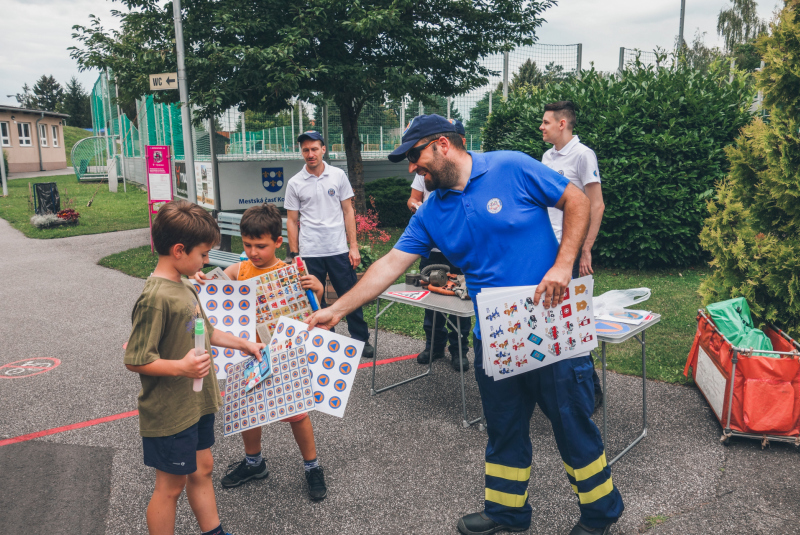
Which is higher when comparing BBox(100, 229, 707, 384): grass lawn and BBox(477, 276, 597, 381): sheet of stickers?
BBox(477, 276, 597, 381): sheet of stickers

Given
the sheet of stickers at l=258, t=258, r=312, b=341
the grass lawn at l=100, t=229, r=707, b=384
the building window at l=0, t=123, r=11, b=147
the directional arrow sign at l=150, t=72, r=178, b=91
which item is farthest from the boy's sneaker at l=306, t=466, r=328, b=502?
the building window at l=0, t=123, r=11, b=147

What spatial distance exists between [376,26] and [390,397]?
7.68 m

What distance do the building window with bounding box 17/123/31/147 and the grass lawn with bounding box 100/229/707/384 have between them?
39874 millimetres

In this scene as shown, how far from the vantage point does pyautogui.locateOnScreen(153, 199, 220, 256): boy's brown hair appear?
2383 millimetres

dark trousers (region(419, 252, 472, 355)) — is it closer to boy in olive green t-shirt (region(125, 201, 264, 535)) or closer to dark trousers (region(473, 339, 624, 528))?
dark trousers (region(473, 339, 624, 528))

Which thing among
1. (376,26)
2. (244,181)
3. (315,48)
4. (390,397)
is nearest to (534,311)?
(390,397)

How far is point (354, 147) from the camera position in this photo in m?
13.9

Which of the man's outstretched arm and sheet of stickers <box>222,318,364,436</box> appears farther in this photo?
the man's outstretched arm

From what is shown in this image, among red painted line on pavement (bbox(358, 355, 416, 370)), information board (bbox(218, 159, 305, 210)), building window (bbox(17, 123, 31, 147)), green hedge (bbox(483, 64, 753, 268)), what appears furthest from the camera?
building window (bbox(17, 123, 31, 147))

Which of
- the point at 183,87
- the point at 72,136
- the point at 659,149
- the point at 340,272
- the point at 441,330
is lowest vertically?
the point at 441,330

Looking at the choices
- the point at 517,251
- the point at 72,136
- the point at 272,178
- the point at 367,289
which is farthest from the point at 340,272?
the point at 72,136

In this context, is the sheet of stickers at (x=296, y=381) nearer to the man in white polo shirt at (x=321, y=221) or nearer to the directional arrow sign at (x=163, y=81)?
the man in white polo shirt at (x=321, y=221)

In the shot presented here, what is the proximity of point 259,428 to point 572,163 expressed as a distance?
2.94 meters

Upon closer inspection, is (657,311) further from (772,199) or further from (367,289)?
(367,289)
